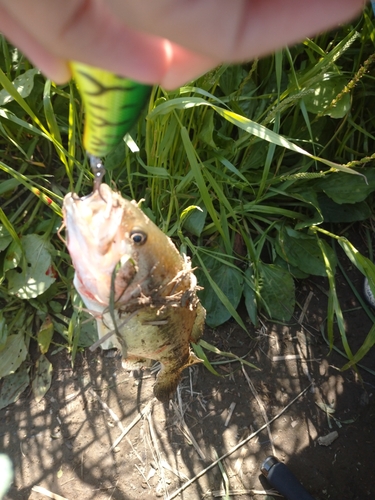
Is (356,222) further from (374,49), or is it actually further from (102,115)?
(102,115)

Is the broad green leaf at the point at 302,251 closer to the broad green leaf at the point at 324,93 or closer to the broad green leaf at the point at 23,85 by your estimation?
the broad green leaf at the point at 324,93

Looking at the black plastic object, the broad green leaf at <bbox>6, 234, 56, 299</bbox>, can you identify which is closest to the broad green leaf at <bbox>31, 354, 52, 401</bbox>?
the broad green leaf at <bbox>6, 234, 56, 299</bbox>

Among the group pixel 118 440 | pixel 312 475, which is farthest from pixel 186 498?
pixel 312 475

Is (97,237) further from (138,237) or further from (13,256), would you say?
(13,256)

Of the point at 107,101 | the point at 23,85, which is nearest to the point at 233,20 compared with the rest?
the point at 107,101

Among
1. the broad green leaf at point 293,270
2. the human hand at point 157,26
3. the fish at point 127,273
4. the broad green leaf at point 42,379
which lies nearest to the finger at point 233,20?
the human hand at point 157,26
